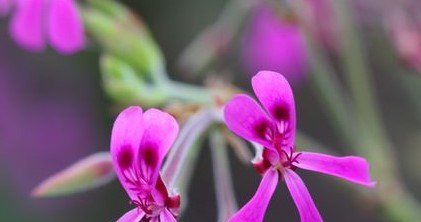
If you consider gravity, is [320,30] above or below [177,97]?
above

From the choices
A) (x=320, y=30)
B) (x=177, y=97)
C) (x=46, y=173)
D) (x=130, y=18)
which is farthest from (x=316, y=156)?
(x=46, y=173)

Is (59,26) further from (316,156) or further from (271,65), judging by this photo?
(271,65)

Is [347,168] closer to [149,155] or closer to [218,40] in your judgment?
[149,155]

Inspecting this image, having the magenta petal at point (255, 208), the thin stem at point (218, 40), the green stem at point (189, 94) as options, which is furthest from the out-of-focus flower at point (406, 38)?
the magenta petal at point (255, 208)

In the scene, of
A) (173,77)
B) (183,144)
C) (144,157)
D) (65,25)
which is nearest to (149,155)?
(144,157)

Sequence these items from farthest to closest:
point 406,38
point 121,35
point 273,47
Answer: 1. point 273,47
2. point 406,38
3. point 121,35
